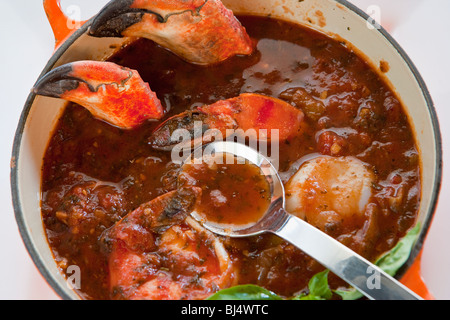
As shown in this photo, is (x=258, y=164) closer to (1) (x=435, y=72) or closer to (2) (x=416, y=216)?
(2) (x=416, y=216)

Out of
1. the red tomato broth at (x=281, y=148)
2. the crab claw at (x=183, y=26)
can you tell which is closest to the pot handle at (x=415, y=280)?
the red tomato broth at (x=281, y=148)

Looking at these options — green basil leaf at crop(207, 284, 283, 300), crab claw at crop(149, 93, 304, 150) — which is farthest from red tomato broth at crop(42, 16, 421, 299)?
green basil leaf at crop(207, 284, 283, 300)

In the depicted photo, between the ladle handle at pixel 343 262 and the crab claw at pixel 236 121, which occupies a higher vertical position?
the crab claw at pixel 236 121

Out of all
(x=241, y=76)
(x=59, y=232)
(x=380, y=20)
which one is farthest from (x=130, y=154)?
(x=380, y=20)

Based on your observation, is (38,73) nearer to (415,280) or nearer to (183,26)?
(183,26)

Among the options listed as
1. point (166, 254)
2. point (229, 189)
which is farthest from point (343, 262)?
point (166, 254)

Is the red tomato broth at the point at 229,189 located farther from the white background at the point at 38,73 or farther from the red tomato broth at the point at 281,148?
the white background at the point at 38,73

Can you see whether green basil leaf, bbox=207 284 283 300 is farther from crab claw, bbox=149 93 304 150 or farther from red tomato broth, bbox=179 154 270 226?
crab claw, bbox=149 93 304 150
